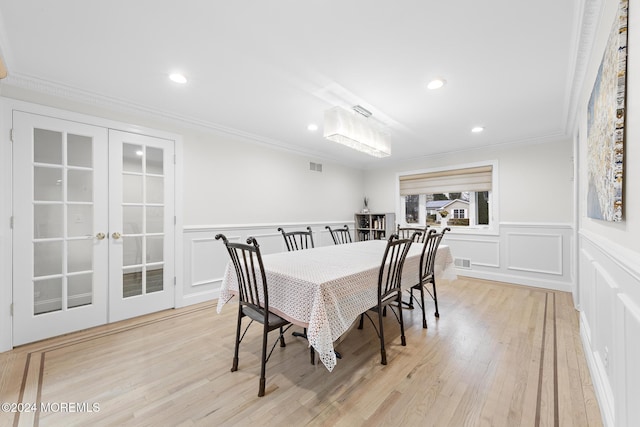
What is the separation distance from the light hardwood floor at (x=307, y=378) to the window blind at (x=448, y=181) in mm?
2429

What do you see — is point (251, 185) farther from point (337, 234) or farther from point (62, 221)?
point (62, 221)

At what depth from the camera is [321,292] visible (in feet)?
5.14

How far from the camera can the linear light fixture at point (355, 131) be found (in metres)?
2.52

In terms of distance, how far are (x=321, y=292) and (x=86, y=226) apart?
260 cm

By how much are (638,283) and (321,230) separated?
4295mm

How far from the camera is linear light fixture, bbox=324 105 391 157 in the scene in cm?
252

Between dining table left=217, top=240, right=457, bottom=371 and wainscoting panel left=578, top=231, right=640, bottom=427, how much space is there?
3.92 ft

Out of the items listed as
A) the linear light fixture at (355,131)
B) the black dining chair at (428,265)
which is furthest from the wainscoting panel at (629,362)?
the linear light fixture at (355,131)

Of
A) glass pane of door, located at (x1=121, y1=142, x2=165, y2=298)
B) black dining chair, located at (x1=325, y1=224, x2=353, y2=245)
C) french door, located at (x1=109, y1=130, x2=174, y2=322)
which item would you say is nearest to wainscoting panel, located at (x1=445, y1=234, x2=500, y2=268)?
black dining chair, located at (x1=325, y1=224, x2=353, y2=245)

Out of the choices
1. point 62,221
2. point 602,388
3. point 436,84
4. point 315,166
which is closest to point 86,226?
point 62,221

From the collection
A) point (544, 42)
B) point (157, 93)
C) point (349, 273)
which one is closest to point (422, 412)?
point (349, 273)

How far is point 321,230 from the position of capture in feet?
16.6

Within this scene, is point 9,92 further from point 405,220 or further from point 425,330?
point 405,220

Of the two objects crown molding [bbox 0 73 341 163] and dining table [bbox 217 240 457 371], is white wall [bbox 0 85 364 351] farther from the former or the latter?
dining table [bbox 217 240 457 371]
